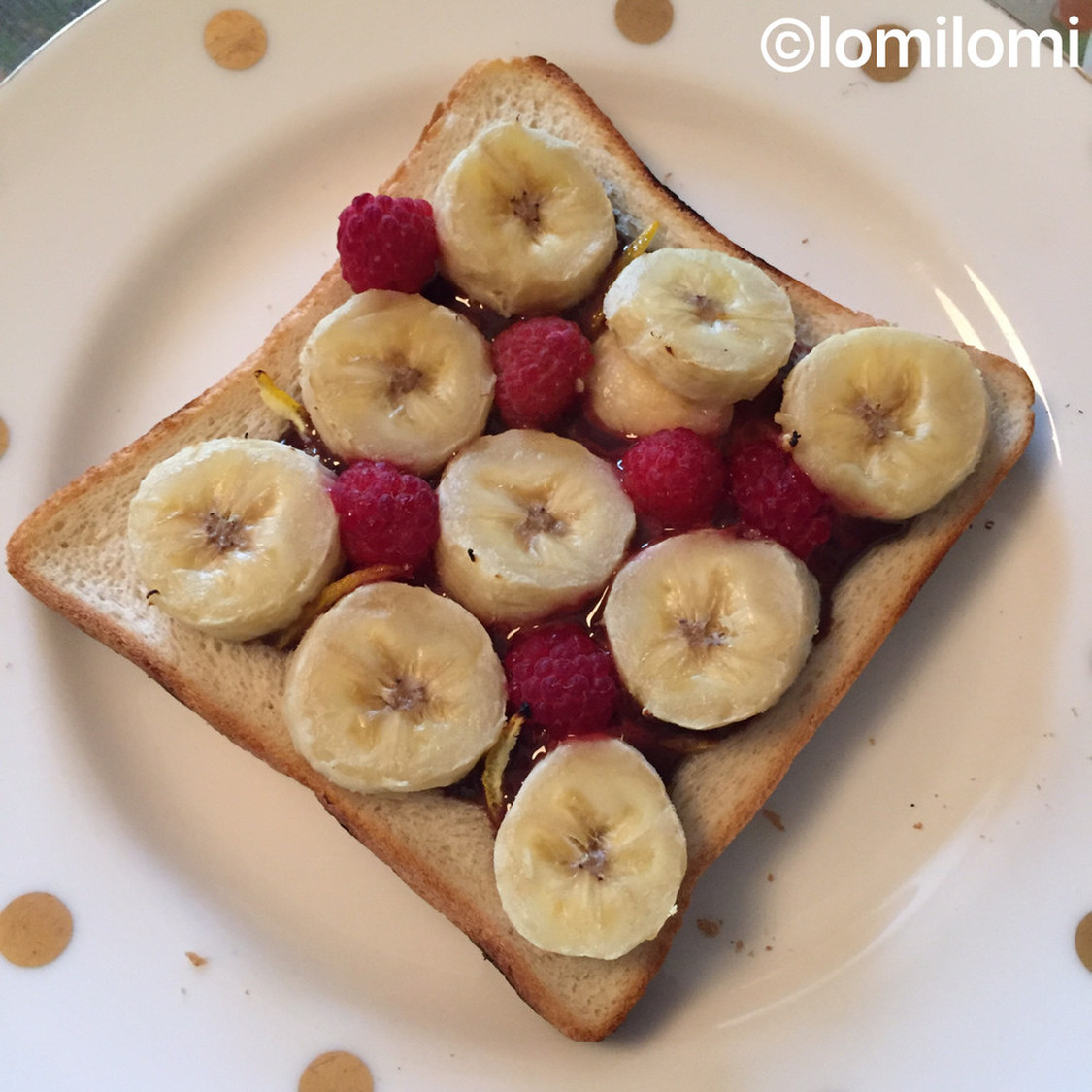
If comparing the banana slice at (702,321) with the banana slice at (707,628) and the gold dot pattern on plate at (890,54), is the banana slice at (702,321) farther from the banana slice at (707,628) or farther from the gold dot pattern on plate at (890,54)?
the gold dot pattern on plate at (890,54)

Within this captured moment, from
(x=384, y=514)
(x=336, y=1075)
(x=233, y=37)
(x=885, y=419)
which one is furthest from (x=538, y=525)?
(x=233, y=37)

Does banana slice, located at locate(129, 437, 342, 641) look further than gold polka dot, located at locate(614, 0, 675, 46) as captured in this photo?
No

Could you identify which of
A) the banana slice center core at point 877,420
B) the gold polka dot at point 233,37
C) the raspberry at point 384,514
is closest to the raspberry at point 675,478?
the banana slice center core at point 877,420

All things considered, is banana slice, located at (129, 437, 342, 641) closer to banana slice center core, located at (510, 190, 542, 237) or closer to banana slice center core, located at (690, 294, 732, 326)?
banana slice center core, located at (510, 190, 542, 237)

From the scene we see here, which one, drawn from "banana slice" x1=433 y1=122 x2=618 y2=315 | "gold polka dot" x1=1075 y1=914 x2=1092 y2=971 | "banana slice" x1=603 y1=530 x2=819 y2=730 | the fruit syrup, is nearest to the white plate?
"gold polka dot" x1=1075 y1=914 x2=1092 y2=971

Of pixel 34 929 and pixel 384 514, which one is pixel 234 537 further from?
pixel 34 929

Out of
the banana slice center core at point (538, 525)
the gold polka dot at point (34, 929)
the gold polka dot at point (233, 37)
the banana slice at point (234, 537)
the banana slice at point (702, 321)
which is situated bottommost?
the gold polka dot at point (34, 929)
